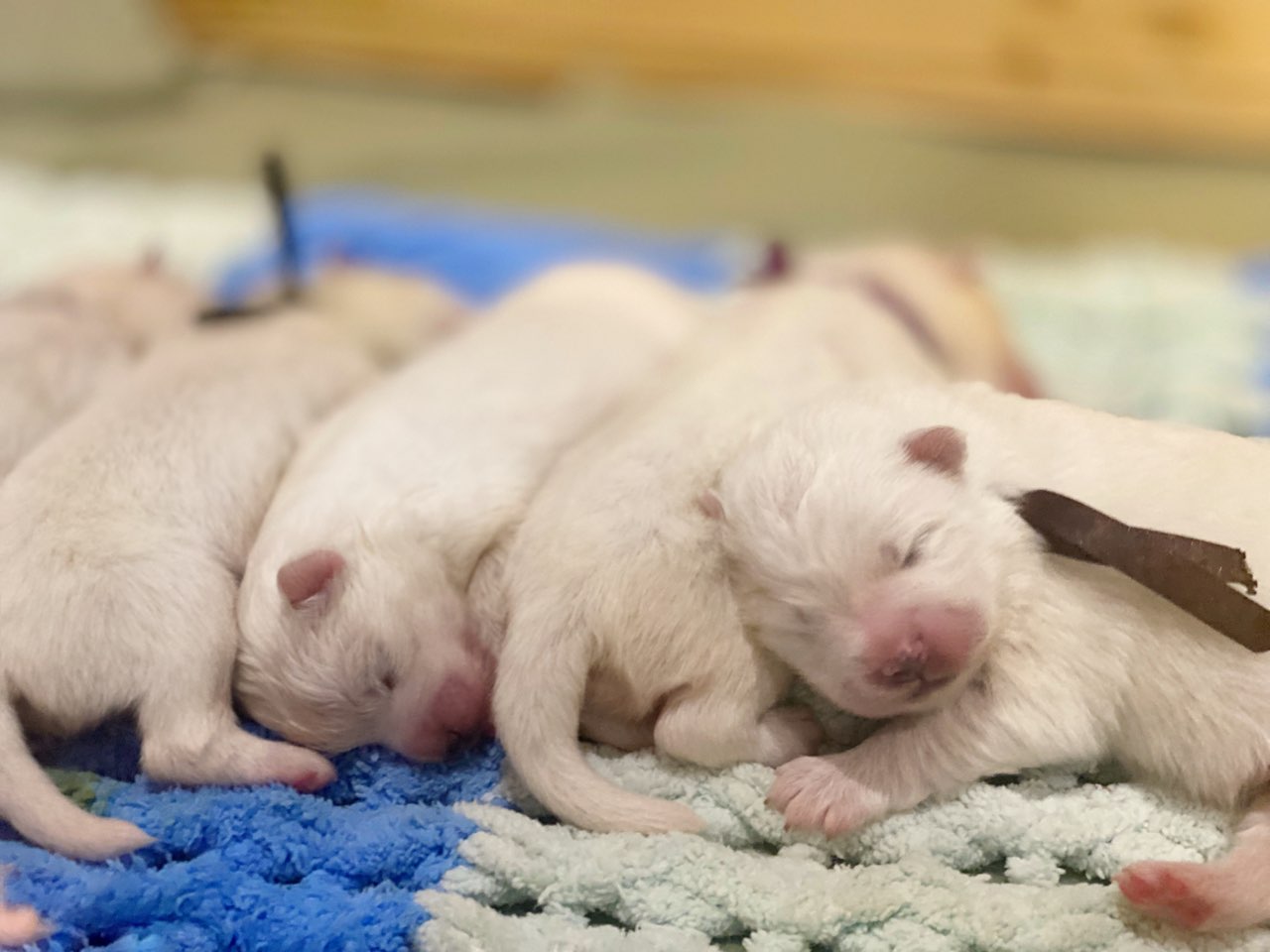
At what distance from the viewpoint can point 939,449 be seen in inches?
52.2

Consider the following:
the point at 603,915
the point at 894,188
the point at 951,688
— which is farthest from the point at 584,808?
the point at 894,188

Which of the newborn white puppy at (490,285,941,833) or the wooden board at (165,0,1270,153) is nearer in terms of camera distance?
the newborn white puppy at (490,285,941,833)

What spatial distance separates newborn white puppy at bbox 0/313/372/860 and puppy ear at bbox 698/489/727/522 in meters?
0.56

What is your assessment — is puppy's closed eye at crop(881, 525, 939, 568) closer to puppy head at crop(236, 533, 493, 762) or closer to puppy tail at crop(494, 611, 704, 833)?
puppy tail at crop(494, 611, 704, 833)

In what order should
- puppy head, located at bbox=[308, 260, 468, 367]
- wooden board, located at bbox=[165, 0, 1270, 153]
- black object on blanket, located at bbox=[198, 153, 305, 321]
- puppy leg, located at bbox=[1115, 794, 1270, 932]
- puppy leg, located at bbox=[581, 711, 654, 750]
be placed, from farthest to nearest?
wooden board, located at bbox=[165, 0, 1270, 153] → puppy head, located at bbox=[308, 260, 468, 367] → black object on blanket, located at bbox=[198, 153, 305, 321] → puppy leg, located at bbox=[581, 711, 654, 750] → puppy leg, located at bbox=[1115, 794, 1270, 932]

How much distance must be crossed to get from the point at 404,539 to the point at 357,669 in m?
0.19

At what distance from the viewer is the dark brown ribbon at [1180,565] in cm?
118

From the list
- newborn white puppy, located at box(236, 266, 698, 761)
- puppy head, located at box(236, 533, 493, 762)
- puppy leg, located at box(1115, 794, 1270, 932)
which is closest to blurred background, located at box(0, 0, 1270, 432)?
newborn white puppy, located at box(236, 266, 698, 761)

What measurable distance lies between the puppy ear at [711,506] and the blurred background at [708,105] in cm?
249

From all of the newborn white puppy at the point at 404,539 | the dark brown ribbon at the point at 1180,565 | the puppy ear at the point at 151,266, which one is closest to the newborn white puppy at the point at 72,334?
the puppy ear at the point at 151,266

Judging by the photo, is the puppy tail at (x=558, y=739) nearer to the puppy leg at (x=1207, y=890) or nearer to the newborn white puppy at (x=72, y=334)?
the puppy leg at (x=1207, y=890)

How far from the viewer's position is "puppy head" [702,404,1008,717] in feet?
4.11

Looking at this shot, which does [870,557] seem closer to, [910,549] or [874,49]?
[910,549]

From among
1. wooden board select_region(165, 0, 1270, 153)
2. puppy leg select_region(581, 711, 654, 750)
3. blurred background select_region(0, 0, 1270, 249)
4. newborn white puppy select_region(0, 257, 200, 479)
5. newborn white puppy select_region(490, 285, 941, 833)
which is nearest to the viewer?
newborn white puppy select_region(490, 285, 941, 833)
